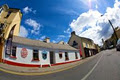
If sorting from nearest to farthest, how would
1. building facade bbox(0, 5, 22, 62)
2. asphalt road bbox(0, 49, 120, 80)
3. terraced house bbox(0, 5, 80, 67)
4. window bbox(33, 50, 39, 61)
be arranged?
1. asphalt road bbox(0, 49, 120, 80)
2. building facade bbox(0, 5, 22, 62)
3. terraced house bbox(0, 5, 80, 67)
4. window bbox(33, 50, 39, 61)

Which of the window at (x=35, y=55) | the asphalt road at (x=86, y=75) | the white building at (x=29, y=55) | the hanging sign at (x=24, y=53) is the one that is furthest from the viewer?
the window at (x=35, y=55)

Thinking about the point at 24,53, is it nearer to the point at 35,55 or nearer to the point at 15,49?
the point at 15,49

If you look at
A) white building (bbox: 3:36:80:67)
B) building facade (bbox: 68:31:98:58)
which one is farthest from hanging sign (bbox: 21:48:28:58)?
building facade (bbox: 68:31:98:58)

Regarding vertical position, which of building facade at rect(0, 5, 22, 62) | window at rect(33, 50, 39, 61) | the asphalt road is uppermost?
building facade at rect(0, 5, 22, 62)

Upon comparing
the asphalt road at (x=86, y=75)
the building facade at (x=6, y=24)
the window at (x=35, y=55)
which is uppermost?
the building facade at (x=6, y=24)

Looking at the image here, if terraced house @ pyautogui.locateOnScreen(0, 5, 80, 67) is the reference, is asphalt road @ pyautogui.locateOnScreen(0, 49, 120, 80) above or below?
below

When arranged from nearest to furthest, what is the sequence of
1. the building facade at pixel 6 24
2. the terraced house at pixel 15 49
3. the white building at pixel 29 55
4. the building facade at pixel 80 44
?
the building facade at pixel 6 24, the terraced house at pixel 15 49, the white building at pixel 29 55, the building facade at pixel 80 44

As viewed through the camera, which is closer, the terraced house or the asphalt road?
the asphalt road

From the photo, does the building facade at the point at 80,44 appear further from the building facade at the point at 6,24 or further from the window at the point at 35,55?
the building facade at the point at 6,24

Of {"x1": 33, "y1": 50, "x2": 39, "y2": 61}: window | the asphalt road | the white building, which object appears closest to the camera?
the asphalt road

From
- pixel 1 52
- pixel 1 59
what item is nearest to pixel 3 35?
pixel 1 52

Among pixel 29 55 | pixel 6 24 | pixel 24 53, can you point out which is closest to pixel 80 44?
pixel 29 55

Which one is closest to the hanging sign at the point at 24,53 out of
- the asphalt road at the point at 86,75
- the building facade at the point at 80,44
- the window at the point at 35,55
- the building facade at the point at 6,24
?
the window at the point at 35,55

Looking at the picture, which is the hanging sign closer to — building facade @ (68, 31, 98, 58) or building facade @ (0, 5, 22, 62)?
building facade @ (0, 5, 22, 62)
